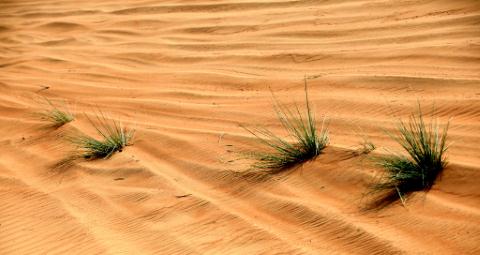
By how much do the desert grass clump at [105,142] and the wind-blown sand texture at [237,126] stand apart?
7cm

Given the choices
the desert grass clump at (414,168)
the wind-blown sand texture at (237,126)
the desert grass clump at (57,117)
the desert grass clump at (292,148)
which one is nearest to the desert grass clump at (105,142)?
the wind-blown sand texture at (237,126)

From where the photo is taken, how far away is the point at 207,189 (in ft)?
8.11

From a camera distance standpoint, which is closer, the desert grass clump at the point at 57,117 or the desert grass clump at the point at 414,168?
the desert grass clump at the point at 414,168

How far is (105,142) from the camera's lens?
2.99m

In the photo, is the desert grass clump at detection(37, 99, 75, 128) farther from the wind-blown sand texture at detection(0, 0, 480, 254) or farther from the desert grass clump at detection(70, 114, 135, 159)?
the desert grass clump at detection(70, 114, 135, 159)

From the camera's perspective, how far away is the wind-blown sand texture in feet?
6.89

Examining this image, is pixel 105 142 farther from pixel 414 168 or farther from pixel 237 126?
pixel 414 168

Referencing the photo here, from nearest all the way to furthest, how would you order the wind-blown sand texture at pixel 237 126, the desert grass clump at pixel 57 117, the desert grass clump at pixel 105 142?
the wind-blown sand texture at pixel 237 126
the desert grass clump at pixel 105 142
the desert grass clump at pixel 57 117

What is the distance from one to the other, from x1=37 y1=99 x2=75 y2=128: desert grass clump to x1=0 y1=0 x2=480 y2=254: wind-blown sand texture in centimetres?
6

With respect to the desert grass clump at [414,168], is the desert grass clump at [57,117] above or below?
below

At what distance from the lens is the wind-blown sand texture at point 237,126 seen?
2102 mm

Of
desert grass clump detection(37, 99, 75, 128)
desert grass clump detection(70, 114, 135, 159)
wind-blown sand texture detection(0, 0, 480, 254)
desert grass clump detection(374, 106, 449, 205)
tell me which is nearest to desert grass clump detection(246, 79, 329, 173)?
wind-blown sand texture detection(0, 0, 480, 254)

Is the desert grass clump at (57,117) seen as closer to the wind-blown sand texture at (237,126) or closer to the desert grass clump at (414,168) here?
the wind-blown sand texture at (237,126)

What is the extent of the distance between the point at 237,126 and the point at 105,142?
0.62m
